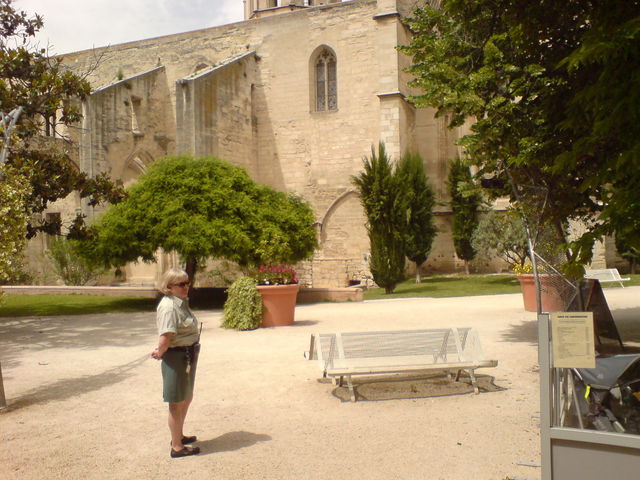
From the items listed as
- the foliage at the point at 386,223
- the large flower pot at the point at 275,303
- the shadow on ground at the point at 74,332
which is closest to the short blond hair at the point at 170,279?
the shadow on ground at the point at 74,332

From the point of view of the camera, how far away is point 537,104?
621 centimetres

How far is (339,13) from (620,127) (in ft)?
66.6

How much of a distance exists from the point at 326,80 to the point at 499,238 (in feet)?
29.8

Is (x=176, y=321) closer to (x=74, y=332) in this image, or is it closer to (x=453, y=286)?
(x=74, y=332)

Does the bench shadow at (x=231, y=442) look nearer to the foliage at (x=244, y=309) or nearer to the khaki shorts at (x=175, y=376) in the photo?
the khaki shorts at (x=175, y=376)

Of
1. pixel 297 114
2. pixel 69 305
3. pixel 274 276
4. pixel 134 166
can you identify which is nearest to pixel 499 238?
pixel 297 114

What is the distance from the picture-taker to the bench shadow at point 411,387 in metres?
5.54

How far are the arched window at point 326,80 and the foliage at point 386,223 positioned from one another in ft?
21.7

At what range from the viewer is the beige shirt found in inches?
158

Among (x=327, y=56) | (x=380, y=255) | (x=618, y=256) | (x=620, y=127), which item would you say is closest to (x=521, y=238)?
(x=380, y=255)

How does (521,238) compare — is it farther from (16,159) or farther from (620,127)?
(620,127)

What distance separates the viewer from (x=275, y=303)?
33.7 feet

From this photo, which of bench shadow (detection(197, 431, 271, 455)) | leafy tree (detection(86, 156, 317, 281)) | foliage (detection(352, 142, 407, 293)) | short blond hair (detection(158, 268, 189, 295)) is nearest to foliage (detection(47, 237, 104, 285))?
leafy tree (detection(86, 156, 317, 281))

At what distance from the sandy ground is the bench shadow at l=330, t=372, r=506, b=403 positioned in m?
0.02
